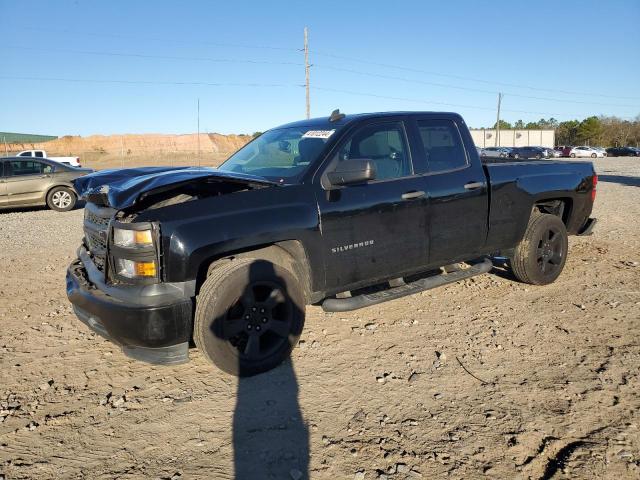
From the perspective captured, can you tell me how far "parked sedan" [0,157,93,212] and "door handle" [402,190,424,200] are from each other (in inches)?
420

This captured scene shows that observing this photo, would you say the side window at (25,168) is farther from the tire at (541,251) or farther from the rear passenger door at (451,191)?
the tire at (541,251)

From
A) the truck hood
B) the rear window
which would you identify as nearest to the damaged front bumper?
the truck hood

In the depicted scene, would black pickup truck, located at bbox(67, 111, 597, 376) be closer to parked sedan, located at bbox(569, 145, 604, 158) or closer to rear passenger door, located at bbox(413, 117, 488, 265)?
rear passenger door, located at bbox(413, 117, 488, 265)

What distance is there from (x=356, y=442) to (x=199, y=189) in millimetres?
1923

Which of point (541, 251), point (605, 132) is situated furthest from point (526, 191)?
point (605, 132)

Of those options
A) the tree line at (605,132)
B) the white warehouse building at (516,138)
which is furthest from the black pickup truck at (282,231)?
the tree line at (605,132)

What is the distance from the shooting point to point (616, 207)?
36.2 ft

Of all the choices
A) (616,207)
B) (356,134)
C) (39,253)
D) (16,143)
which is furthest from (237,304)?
(16,143)

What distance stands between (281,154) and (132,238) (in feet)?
5.47

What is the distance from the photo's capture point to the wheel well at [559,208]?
5.46 metres

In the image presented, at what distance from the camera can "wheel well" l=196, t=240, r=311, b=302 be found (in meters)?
3.33

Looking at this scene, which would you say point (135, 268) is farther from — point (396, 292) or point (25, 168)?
point (25, 168)

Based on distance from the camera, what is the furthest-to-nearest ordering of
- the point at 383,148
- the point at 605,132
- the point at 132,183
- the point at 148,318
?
the point at 605,132 < the point at 383,148 < the point at 132,183 < the point at 148,318

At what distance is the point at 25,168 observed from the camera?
1204 cm
